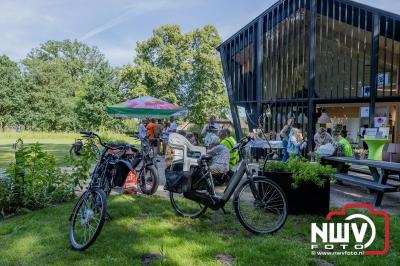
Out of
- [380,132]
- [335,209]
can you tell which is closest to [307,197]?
[335,209]

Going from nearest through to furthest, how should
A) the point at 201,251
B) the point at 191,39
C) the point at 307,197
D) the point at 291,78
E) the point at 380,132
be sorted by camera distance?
the point at 201,251 → the point at 307,197 → the point at 380,132 → the point at 291,78 → the point at 191,39

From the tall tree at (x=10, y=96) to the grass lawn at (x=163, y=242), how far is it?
39.5 meters

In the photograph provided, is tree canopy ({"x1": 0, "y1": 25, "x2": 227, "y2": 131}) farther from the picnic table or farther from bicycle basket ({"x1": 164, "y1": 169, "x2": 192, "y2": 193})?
bicycle basket ({"x1": 164, "y1": 169, "x2": 192, "y2": 193})

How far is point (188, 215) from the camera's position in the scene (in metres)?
4.62

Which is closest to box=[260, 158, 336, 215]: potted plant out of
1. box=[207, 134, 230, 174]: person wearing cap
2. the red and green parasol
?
box=[207, 134, 230, 174]: person wearing cap

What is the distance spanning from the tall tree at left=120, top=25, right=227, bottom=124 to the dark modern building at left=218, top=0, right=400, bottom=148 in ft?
59.6

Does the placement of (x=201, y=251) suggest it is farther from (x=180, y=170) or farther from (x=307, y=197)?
(x=307, y=197)

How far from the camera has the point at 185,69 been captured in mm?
32688

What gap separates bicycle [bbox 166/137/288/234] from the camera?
388 centimetres

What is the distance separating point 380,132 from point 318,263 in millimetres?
8221

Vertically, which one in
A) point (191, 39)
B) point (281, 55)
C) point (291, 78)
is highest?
point (191, 39)

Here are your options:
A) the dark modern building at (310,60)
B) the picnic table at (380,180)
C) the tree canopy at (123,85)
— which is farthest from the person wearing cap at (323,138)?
the tree canopy at (123,85)

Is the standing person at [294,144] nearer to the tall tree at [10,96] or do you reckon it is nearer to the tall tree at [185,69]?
the tall tree at [185,69]

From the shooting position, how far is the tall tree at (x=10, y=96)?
127 feet
